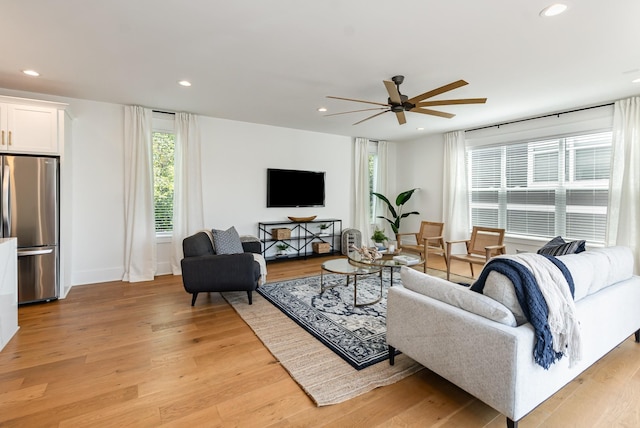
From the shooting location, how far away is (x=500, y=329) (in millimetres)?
1509

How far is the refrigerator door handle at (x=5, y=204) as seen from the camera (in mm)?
3277

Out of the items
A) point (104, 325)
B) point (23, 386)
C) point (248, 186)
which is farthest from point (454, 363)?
point (248, 186)

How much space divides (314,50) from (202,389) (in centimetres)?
287

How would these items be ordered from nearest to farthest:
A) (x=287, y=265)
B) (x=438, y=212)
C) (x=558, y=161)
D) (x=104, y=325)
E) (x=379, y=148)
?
(x=104, y=325)
(x=558, y=161)
(x=287, y=265)
(x=438, y=212)
(x=379, y=148)

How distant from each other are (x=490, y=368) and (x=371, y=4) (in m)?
2.38

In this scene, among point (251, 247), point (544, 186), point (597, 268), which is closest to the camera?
point (597, 268)

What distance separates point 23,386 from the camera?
197cm

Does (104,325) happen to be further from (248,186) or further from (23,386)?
(248,186)

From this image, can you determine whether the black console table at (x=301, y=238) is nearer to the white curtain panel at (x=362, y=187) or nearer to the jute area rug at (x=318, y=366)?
the white curtain panel at (x=362, y=187)

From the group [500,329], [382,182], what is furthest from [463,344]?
[382,182]

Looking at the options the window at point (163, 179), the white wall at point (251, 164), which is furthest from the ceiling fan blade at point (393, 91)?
the window at point (163, 179)

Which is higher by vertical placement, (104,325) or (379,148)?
(379,148)

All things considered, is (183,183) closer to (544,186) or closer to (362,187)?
(362,187)

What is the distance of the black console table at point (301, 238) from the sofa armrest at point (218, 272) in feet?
7.30
